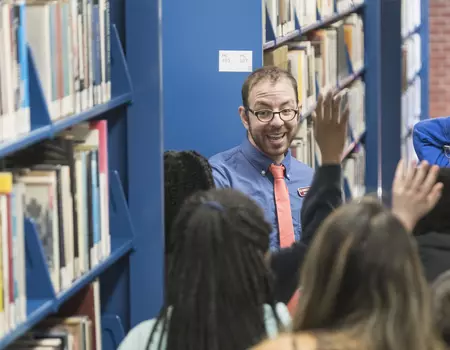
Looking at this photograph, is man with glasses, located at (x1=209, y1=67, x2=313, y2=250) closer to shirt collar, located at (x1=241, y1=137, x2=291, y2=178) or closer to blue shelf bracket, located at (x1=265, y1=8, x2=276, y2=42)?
shirt collar, located at (x1=241, y1=137, x2=291, y2=178)

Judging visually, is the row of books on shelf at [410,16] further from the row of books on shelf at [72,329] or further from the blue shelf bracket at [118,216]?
the row of books on shelf at [72,329]

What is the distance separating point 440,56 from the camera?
29.4 ft

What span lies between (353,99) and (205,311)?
4457mm

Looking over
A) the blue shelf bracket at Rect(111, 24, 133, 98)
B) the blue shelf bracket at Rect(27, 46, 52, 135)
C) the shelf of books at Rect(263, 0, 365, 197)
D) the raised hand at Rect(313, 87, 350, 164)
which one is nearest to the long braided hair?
the blue shelf bracket at Rect(27, 46, 52, 135)

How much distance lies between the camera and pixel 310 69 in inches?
195

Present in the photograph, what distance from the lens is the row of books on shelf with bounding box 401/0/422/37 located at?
7832 millimetres

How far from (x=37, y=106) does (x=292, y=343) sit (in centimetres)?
92

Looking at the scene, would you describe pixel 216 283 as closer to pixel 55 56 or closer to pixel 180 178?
pixel 55 56

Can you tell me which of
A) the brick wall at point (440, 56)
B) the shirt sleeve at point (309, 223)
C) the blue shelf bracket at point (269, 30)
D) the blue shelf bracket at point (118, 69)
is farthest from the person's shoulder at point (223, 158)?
the brick wall at point (440, 56)

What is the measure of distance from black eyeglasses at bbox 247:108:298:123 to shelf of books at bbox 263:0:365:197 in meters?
0.62

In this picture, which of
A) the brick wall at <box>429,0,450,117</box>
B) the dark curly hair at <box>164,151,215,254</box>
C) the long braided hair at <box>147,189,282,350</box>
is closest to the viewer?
the long braided hair at <box>147,189,282,350</box>

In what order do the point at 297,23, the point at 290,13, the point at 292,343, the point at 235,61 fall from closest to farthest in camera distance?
the point at 292,343 → the point at 235,61 → the point at 290,13 → the point at 297,23

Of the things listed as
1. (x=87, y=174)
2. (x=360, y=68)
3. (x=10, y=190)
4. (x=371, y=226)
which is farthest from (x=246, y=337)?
(x=360, y=68)

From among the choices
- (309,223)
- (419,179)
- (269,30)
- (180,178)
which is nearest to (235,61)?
(269,30)
